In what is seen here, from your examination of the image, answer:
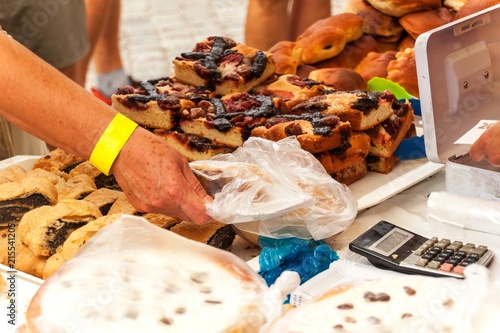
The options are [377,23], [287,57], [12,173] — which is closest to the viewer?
[12,173]

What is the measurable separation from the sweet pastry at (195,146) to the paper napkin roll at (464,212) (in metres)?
0.57

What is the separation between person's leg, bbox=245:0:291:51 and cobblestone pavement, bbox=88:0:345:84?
1922 millimetres

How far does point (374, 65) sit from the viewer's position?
2746 mm

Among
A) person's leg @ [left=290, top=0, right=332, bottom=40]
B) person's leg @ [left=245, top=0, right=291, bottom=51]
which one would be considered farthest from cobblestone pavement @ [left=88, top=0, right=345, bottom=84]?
person's leg @ [left=245, top=0, right=291, bottom=51]

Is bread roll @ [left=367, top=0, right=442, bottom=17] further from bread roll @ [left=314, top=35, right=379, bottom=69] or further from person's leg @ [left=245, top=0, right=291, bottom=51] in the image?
person's leg @ [left=245, top=0, right=291, bottom=51]

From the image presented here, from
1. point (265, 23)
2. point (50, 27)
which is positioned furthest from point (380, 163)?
point (50, 27)

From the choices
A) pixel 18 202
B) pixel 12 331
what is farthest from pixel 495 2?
pixel 12 331

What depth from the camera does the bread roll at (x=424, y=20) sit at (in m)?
2.86

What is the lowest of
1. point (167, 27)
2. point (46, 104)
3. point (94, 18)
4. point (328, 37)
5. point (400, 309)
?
point (167, 27)

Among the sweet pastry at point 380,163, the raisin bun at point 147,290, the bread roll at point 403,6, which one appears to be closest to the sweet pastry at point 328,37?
the bread roll at point 403,6

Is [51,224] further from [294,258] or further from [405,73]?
[405,73]

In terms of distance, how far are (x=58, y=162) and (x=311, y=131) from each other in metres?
0.69

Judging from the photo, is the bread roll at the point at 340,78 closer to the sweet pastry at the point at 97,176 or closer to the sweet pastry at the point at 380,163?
the sweet pastry at the point at 380,163

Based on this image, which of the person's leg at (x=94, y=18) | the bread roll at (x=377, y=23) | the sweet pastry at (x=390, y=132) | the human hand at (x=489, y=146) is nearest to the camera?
the human hand at (x=489, y=146)
